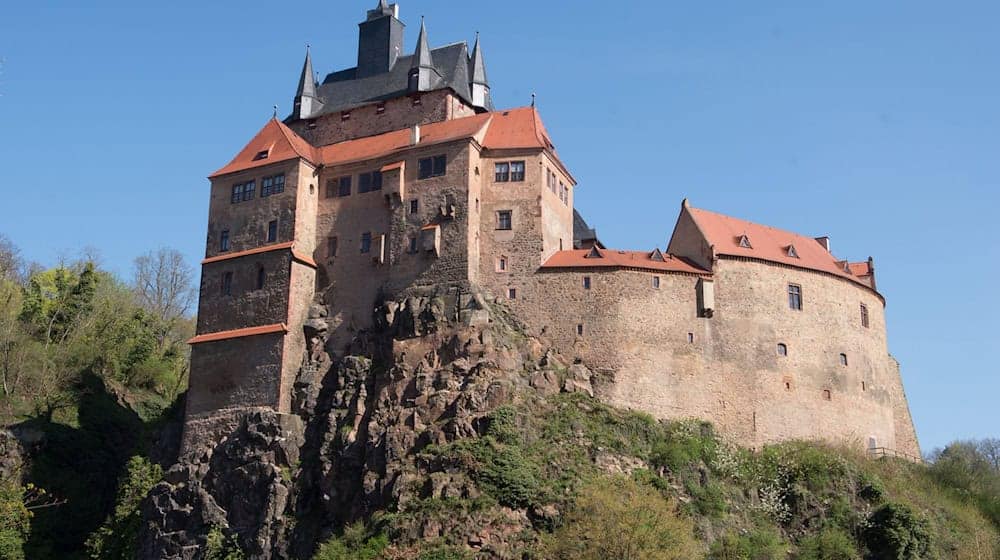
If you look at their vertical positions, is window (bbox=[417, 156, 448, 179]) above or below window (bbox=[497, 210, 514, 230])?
above

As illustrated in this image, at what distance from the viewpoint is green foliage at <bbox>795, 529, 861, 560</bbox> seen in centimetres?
5531

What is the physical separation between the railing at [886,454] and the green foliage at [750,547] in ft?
36.5

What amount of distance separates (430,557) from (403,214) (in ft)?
64.0

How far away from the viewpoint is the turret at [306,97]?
7088 centimetres

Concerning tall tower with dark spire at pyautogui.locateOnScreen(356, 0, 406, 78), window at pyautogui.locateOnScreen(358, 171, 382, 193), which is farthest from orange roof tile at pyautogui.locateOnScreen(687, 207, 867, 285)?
tall tower with dark spire at pyautogui.locateOnScreen(356, 0, 406, 78)

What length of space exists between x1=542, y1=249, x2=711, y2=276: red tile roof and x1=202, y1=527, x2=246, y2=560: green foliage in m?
20.0

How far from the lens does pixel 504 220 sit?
62.4 meters

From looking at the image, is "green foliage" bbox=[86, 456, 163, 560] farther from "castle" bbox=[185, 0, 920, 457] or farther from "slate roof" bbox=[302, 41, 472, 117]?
"slate roof" bbox=[302, 41, 472, 117]

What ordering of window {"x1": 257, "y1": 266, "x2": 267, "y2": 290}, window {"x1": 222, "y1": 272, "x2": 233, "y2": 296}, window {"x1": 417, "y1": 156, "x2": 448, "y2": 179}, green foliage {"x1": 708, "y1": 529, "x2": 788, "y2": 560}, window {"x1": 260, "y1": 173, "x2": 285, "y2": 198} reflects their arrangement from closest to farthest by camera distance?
1. green foliage {"x1": 708, "y1": 529, "x2": 788, "y2": 560}
2. window {"x1": 417, "y1": 156, "x2": 448, "y2": 179}
3. window {"x1": 257, "y1": 266, "x2": 267, "y2": 290}
4. window {"x1": 222, "y1": 272, "x2": 233, "y2": 296}
5. window {"x1": 260, "y1": 173, "x2": 285, "y2": 198}

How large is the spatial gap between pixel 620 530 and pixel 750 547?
340 inches

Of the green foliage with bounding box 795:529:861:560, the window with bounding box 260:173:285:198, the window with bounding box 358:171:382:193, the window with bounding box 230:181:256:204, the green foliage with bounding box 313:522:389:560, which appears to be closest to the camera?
the green foliage with bounding box 313:522:389:560

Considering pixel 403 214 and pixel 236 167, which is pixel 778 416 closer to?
pixel 403 214

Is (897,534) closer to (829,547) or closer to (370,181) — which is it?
(829,547)

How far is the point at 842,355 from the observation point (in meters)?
64.8
